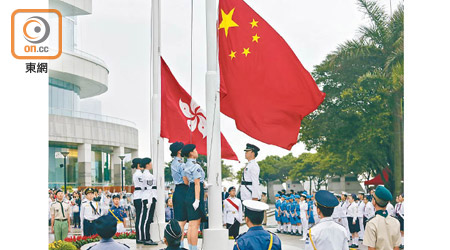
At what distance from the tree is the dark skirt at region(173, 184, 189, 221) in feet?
65.0

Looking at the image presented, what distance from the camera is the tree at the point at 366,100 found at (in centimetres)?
2995

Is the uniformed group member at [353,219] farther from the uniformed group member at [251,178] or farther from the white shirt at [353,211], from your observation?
the uniformed group member at [251,178]

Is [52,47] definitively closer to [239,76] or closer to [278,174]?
[239,76]

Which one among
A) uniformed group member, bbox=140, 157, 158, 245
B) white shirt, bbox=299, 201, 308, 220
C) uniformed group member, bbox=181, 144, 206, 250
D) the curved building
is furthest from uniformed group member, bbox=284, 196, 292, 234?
the curved building

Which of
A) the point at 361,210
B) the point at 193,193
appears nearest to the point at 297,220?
the point at 361,210

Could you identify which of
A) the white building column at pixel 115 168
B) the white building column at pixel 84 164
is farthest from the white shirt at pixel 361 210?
the white building column at pixel 115 168

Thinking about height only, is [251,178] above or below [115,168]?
above

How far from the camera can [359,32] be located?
102 ft

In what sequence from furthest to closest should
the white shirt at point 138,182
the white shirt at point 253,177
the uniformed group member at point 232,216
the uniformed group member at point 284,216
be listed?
the uniformed group member at point 284,216 < the uniformed group member at point 232,216 < the white shirt at point 138,182 < the white shirt at point 253,177

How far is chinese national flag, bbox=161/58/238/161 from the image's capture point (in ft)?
44.8

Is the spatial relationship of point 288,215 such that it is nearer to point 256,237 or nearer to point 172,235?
point 256,237

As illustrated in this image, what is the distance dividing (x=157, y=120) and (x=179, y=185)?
15.5 ft

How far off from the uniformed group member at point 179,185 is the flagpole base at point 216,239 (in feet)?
1.59

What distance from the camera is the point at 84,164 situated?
5131 centimetres
